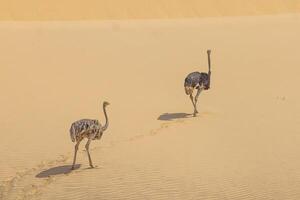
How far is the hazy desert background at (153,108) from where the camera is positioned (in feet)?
40.1

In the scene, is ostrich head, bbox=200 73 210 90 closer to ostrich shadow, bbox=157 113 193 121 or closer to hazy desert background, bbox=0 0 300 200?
hazy desert background, bbox=0 0 300 200

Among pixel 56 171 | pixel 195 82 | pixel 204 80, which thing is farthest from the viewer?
pixel 204 80

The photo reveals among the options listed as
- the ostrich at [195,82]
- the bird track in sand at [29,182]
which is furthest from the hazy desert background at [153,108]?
the ostrich at [195,82]

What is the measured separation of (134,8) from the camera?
129 feet

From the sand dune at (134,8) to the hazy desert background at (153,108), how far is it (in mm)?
7153

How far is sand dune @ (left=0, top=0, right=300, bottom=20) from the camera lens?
37.6 metres

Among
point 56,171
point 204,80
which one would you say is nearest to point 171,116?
point 204,80

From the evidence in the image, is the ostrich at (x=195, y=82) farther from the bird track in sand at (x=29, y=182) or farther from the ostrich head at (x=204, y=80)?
the bird track in sand at (x=29, y=182)

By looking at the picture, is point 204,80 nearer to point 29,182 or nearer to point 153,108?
point 153,108

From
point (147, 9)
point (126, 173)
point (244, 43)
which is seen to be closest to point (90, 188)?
point (126, 173)

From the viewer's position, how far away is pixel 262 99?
61.7ft

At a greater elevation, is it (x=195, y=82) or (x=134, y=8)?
(x=134, y=8)

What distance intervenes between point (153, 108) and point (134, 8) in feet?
72.0

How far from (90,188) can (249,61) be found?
42.4 ft
